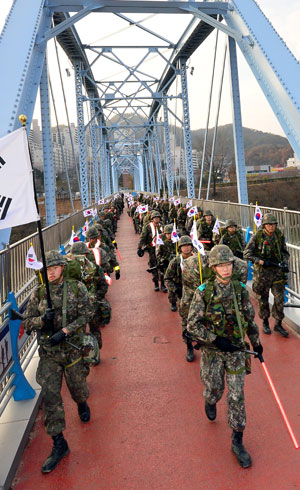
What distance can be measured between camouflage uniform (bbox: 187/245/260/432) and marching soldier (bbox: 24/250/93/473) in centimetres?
110

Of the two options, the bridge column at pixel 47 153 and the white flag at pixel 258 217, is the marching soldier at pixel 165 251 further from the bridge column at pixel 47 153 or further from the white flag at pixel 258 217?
the bridge column at pixel 47 153

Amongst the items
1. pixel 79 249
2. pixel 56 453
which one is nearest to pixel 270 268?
pixel 79 249

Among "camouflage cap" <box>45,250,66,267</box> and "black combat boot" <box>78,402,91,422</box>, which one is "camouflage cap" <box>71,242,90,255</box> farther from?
"black combat boot" <box>78,402,91,422</box>

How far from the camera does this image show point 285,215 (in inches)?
248

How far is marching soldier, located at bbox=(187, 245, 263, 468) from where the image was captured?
315cm

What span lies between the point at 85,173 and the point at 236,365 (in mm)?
17263

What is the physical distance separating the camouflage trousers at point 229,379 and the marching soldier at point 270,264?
Answer: 2406mm

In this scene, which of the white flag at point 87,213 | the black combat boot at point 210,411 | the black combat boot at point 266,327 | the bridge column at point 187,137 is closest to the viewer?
the black combat boot at point 210,411

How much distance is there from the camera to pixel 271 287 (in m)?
5.50

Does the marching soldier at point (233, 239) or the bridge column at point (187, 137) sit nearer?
the marching soldier at point (233, 239)

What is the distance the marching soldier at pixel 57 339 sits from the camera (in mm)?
3312

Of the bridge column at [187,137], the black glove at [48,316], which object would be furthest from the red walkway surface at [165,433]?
the bridge column at [187,137]

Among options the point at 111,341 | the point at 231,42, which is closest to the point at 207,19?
the point at 231,42

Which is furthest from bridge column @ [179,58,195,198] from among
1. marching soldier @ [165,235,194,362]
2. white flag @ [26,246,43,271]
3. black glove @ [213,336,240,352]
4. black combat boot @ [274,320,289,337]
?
black glove @ [213,336,240,352]
